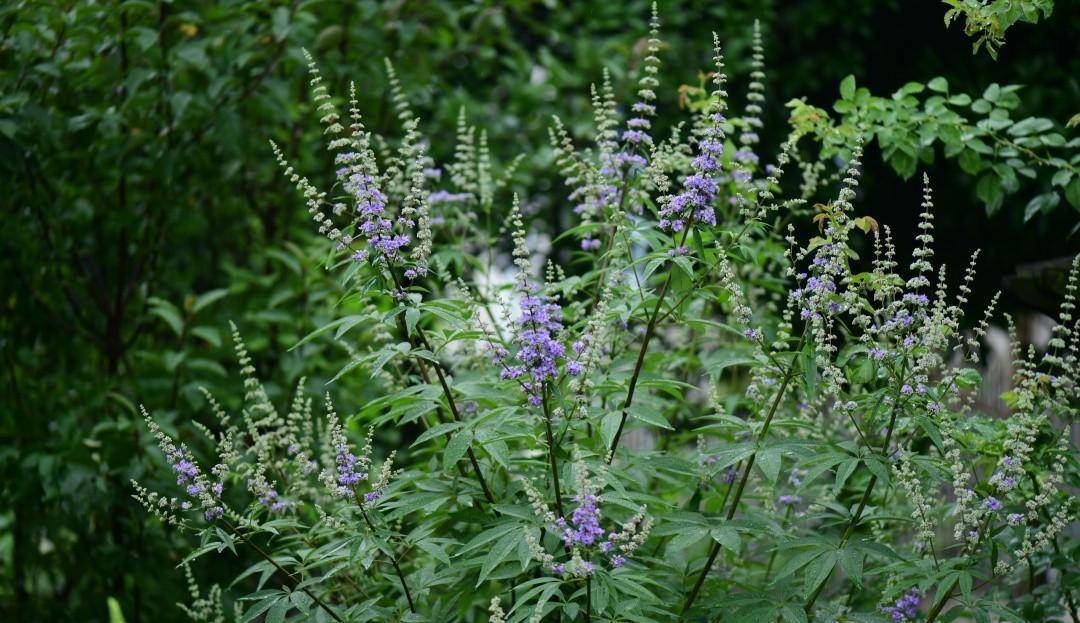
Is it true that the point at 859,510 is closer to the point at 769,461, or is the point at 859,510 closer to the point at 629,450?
the point at 769,461

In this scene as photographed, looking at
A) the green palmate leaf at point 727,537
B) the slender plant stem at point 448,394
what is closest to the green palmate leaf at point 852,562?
the green palmate leaf at point 727,537

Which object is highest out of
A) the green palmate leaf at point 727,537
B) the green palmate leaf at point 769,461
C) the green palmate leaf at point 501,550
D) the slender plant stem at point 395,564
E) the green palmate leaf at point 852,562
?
the green palmate leaf at point 769,461

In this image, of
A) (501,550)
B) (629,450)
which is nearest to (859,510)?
(629,450)

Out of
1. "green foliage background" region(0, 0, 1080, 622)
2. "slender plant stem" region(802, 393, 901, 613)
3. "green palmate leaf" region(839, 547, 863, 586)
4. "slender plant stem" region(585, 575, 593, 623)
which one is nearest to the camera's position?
"slender plant stem" region(585, 575, 593, 623)

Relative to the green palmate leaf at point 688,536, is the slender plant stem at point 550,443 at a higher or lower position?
higher

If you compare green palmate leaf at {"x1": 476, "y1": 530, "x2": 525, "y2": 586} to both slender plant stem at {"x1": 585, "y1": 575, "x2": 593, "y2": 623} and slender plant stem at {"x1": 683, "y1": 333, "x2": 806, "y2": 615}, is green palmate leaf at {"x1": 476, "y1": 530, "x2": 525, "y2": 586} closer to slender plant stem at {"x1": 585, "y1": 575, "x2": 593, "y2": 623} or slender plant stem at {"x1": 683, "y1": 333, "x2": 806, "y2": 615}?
slender plant stem at {"x1": 585, "y1": 575, "x2": 593, "y2": 623}

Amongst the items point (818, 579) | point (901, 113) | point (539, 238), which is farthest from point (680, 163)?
point (539, 238)

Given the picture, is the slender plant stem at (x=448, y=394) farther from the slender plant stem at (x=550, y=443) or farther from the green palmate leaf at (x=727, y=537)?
the green palmate leaf at (x=727, y=537)

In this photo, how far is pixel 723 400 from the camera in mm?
4602

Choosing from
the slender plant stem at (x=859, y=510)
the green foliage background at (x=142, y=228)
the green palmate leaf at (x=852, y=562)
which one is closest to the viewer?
the green palmate leaf at (x=852, y=562)

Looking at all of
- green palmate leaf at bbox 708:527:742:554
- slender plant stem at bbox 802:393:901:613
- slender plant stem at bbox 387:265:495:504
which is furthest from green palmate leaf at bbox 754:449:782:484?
slender plant stem at bbox 387:265:495:504

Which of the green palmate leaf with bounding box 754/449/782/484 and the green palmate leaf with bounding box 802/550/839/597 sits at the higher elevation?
the green palmate leaf with bounding box 754/449/782/484

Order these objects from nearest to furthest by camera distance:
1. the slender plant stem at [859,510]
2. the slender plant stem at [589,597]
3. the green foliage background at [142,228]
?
the slender plant stem at [589,597], the slender plant stem at [859,510], the green foliage background at [142,228]

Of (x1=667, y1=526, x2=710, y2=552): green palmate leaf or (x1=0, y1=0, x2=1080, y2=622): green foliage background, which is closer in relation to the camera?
(x1=667, y1=526, x2=710, y2=552): green palmate leaf
